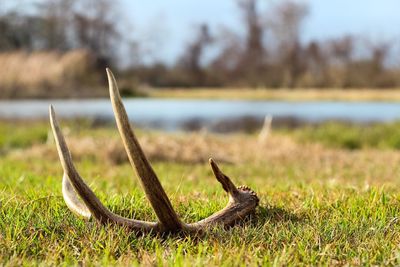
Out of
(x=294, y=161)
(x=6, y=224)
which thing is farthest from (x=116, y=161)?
(x=6, y=224)

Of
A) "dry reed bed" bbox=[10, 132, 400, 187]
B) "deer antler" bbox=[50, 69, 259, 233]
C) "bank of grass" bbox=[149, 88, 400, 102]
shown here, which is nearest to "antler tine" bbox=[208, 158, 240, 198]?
"deer antler" bbox=[50, 69, 259, 233]

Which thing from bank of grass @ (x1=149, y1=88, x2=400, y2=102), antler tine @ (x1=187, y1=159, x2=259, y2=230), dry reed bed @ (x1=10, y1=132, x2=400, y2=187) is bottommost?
bank of grass @ (x1=149, y1=88, x2=400, y2=102)

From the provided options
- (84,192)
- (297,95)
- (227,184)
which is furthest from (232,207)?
(297,95)

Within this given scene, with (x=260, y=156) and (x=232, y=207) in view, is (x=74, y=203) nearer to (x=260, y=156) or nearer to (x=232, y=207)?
(x=232, y=207)

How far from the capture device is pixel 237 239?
2.15m

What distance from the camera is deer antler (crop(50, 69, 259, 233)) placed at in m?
1.88

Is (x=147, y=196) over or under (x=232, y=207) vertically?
over

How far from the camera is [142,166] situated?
1.94m

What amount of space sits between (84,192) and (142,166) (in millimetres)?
263

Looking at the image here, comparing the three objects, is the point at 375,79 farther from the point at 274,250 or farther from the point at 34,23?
the point at 274,250

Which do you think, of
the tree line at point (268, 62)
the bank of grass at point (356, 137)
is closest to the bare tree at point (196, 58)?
the tree line at point (268, 62)

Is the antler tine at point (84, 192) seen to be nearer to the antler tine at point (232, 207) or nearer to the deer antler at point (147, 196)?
the deer antler at point (147, 196)

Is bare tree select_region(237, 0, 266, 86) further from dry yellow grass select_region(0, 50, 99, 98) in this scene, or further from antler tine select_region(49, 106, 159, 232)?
antler tine select_region(49, 106, 159, 232)

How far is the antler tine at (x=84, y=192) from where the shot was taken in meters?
2.00
